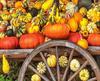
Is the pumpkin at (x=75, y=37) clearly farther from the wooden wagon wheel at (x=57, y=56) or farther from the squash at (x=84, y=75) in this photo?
the squash at (x=84, y=75)

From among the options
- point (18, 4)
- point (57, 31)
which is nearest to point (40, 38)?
point (57, 31)

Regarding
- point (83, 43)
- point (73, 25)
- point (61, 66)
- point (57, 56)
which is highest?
point (73, 25)

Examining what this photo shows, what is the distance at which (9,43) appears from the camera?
4.65 m

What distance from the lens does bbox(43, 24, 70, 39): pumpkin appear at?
4.41 meters

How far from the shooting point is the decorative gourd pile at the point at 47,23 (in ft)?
14.7

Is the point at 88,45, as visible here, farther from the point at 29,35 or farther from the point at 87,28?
the point at 29,35

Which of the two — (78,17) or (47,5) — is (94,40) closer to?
(78,17)

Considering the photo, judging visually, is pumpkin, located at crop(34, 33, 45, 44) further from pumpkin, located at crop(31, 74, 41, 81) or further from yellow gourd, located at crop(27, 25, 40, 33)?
pumpkin, located at crop(31, 74, 41, 81)

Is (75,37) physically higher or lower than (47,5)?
lower

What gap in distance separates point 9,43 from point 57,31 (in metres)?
0.62

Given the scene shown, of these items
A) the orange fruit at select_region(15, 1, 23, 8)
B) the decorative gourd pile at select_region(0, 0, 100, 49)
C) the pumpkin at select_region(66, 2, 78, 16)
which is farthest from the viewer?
the orange fruit at select_region(15, 1, 23, 8)

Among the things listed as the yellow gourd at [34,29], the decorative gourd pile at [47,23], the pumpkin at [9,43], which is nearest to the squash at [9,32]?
the decorative gourd pile at [47,23]

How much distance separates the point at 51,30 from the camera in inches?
174

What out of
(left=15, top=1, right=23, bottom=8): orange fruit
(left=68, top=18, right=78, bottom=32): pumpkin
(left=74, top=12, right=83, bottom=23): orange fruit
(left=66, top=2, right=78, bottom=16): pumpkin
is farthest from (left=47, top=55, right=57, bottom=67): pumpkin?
(left=15, top=1, right=23, bottom=8): orange fruit
